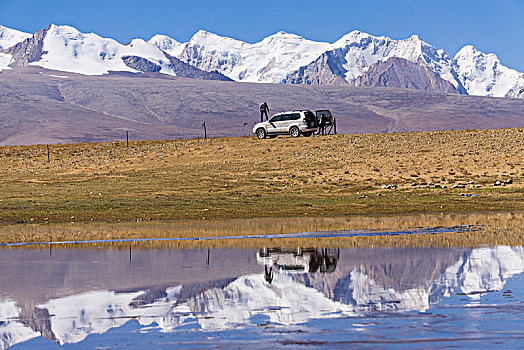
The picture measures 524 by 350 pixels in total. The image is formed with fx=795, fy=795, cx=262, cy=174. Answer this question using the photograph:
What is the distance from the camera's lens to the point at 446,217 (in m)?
25.4

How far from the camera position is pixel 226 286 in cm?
1185

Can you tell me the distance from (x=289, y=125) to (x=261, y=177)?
15.1 m

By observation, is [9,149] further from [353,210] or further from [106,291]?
[106,291]

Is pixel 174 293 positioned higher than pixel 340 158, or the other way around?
pixel 340 158

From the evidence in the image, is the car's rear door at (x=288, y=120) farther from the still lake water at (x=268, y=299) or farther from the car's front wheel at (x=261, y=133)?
the still lake water at (x=268, y=299)

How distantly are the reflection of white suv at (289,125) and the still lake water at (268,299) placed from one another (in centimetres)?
3875

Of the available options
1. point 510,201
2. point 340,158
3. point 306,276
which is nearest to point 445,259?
A: point 306,276

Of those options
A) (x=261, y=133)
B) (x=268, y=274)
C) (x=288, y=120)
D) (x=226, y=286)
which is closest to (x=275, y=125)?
(x=288, y=120)

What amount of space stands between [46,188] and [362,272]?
27836 mm

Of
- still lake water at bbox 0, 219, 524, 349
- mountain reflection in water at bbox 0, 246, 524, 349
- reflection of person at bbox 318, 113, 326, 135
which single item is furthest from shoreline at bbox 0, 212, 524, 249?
reflection of person at bbox 318, 113, 326, 135

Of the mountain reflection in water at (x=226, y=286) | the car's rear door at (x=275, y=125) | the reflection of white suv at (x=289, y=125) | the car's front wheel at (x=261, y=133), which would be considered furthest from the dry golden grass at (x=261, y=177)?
the mountain reflection in water at (x=226, y=286)

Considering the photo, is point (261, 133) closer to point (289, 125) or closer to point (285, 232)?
point (289, 125)

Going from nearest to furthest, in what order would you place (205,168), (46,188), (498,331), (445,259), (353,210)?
1. (498,331)
2. (445,259)
3. (353,210)
4. (46,188)
5. (205,168)

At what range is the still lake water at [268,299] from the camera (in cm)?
831
